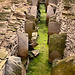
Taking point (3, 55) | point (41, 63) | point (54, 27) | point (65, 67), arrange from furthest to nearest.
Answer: point (54, 27)
point (41, 63)
point (3, 55)
point (65, 67)

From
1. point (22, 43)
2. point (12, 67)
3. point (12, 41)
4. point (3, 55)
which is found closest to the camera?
point (12, 67)

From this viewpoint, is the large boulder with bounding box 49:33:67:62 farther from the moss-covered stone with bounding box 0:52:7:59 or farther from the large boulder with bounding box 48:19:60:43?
the moss-covered stone with bounding box 0:52:7:59

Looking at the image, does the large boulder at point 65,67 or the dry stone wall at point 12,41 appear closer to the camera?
the large boulder at point 65,67

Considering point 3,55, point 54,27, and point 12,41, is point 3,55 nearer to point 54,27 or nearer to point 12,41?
point 12,41

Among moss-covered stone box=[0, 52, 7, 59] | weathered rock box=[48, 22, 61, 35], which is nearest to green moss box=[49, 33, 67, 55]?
weathered rock box=[48, 22, 61, 35]

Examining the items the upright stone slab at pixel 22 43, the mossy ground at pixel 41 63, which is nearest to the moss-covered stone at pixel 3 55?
the upright stone slab at pixel 22 43

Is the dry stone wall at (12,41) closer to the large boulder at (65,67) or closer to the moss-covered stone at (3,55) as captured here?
the moss-covered stone at (3,55)

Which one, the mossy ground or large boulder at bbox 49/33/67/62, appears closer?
the mossy ground

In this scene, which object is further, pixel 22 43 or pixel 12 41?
pixel 22 43

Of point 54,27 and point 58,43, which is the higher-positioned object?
point 54,27

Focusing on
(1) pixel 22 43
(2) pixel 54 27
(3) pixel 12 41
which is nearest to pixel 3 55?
(3) pixel 12 41

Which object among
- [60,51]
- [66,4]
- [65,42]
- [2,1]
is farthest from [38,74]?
[2,1]

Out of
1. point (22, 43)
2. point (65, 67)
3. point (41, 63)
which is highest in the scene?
point (65, 67)

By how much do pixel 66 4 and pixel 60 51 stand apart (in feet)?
5.68
